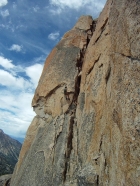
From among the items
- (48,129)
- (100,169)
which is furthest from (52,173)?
(100,169)

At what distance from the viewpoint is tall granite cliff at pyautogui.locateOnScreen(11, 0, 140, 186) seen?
23.3ft

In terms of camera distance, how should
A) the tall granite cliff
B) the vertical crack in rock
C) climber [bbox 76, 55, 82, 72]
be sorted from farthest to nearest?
climber [bbox 76, 55, 82, 72] < the vertical crack in rock < the tall granite cliff

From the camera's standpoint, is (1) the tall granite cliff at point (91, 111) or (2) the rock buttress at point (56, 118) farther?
(2) the rock buttress at point (56, 118)

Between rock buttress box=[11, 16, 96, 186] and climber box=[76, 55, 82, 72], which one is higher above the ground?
climber box=[76, 55, 82, 72]

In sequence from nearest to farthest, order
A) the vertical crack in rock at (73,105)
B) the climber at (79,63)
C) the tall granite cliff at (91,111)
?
the tall granite cliff at (91,111) < the vertical crack in rock at (73,105) < the climber at (79,63)

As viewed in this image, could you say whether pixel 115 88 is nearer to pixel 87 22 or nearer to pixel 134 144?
Result: pixel 134 144

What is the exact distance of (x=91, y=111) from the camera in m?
10.6

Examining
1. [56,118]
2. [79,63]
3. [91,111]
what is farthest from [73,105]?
[79,63]

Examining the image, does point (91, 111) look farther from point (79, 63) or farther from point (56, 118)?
point (79, 63)

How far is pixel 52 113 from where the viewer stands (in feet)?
45.9

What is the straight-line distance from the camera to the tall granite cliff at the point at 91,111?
7.12 metres

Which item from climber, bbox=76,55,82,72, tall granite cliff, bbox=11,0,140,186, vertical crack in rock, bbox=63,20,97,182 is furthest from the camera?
climber, bbox=76,55,82,72

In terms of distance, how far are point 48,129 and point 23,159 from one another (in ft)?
10.9

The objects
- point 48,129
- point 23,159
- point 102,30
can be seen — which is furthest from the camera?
point 23,159
